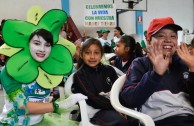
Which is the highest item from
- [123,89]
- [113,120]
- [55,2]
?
[55,2]

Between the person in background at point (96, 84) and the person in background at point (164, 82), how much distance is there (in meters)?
0.30

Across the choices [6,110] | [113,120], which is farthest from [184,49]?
[6,110]

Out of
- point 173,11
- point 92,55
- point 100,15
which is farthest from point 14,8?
point 92,55

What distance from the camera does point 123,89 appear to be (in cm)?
131

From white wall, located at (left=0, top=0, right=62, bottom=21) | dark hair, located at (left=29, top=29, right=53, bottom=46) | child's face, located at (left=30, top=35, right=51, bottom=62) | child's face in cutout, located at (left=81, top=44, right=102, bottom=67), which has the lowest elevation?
child's face in cutout, located at (left=81, top=44, right=102, bottom=67)

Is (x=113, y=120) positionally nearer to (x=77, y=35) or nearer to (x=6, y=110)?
(x=6, y=110)

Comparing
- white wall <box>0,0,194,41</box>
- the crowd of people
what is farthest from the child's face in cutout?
white wall <box>0,0,194,41</box>

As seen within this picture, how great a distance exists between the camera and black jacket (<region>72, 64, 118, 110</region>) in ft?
5.61

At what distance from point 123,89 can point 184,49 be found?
1.21ft

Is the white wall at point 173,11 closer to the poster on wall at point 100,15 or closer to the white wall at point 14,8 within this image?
the white wall at point 14,8

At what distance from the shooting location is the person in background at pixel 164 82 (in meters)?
1.15

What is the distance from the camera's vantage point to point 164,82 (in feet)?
4.23

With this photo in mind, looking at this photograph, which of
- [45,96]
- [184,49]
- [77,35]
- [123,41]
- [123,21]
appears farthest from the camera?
[123,21]

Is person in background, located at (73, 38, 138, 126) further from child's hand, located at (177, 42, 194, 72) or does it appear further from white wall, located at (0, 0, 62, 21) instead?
white wall, located at (0, 0, 62, 21)
